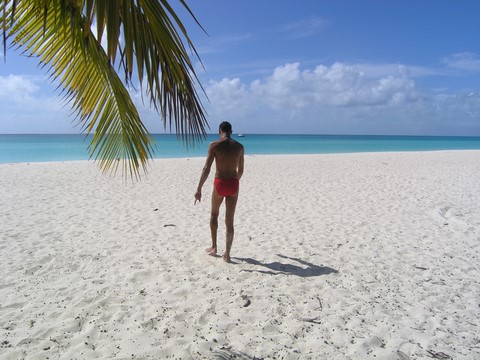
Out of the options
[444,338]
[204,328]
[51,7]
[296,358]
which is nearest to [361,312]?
[444,338]

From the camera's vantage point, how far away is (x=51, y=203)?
24.6 ft

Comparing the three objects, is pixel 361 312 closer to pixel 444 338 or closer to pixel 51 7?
pixel 444 338

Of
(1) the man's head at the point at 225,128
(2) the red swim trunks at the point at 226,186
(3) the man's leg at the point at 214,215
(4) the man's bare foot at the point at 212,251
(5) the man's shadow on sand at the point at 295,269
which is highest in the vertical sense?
(1) the man's head at the point at 225,128

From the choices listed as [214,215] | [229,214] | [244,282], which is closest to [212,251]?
[214,215]

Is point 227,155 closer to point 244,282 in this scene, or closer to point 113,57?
point 244,282

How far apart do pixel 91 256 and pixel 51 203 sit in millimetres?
3916

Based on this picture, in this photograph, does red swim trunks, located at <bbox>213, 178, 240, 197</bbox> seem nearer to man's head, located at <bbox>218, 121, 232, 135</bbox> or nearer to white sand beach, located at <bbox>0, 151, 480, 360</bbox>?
man's head, located at <bbox>218, 121, 232, 135</bbox>

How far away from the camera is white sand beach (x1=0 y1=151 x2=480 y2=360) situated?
8.50 feet

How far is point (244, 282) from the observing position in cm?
→ 365

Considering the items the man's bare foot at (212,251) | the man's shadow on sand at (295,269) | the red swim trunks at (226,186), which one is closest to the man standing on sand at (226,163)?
the red swim trunks at (226,186)

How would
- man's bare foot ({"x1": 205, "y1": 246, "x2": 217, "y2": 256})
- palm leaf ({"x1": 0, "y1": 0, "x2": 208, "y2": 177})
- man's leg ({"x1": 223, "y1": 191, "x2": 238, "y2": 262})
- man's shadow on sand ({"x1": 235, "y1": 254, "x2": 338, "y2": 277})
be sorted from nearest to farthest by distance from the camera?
palm leaf ({"x1": 0, "y1": 0, "x2": 208, "y2": 177}), man's shadow on sand ({"x1": 235, "y1": 254, "x2": 338, "y2": 277}), man's leg ({"x1": 223, "y1": 191, "x2": 238, "y2": 262}), man's bare foot ({"x1": 205, "y1": 246, "x2": 217, "y2": 256})

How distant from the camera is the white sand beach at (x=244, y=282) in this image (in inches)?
102

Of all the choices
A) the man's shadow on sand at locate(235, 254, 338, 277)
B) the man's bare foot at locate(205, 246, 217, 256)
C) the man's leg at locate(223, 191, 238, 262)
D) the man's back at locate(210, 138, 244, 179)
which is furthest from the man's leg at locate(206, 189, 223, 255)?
the man's shadow on sand at locate(235, 254, 338, 277)

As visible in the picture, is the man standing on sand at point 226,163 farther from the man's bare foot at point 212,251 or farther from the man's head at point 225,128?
the man's bare foot at point 212,251
